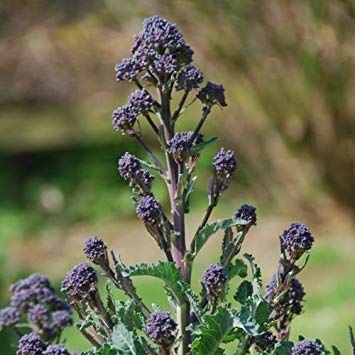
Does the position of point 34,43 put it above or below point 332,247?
above

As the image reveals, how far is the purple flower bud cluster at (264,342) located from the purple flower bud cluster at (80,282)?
0.30m

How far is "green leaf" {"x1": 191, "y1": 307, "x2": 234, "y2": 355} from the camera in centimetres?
183

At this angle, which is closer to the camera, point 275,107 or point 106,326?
point 106,326

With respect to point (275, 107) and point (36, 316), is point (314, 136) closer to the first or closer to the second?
point (275, 107)

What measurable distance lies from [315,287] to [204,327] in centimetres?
638

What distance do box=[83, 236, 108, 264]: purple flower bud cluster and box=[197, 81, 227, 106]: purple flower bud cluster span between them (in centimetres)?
32

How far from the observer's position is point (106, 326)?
193cm

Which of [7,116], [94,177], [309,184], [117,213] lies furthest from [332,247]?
[7,116]

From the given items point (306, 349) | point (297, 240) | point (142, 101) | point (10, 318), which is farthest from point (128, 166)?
point (10, 318)

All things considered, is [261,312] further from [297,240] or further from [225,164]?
[225,164]

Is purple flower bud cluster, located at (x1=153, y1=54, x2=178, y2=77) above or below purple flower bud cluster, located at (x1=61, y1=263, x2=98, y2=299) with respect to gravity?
above

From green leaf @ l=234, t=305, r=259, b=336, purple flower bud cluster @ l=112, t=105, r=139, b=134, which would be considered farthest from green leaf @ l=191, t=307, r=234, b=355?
purple flower bud cluster @ l=112, t=105, r=139, b=134

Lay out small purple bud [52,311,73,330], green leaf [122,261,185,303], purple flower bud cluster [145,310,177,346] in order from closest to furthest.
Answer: purple flower bud cluster [145,310,177,346] → green leaf [122,261,185,303] → small purple bud [52,311,73,330]

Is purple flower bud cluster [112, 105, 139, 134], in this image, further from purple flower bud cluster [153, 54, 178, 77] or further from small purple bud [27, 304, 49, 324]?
small purple bud [27, 304, 49, 324]
